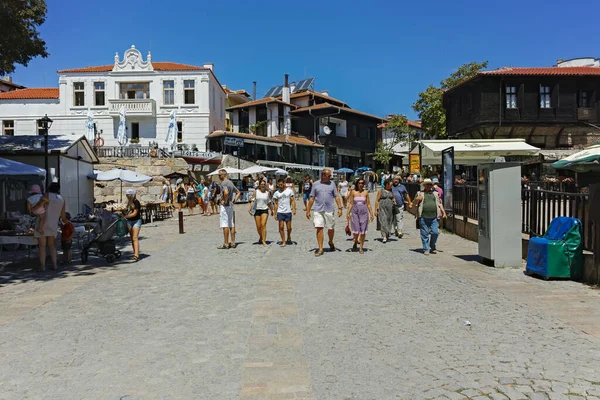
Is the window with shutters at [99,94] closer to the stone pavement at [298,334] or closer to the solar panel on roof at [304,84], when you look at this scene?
the solar panel on roof at [304,84]

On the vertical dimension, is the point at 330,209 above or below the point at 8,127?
below

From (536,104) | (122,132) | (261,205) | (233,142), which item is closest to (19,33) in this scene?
(261,205)

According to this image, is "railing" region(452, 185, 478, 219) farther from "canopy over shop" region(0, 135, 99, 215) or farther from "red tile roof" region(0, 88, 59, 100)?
"red tile roof" region(0, 88, 59, 100)

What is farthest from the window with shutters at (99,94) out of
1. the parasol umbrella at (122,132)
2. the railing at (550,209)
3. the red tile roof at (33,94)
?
the railing at (550,209)

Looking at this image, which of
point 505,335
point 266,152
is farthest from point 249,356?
point 266,152

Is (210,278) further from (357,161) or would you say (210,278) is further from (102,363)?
(357,161)

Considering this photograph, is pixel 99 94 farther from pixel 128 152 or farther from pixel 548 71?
pixel 548 71

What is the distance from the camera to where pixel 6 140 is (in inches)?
675

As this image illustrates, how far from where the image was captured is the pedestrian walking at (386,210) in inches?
508

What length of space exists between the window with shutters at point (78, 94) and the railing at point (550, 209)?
3724cm

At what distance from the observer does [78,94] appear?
39.3 metres

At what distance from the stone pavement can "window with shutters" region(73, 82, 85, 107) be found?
111 feet

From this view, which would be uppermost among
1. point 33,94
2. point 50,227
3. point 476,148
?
point 33,94

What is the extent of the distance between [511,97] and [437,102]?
796cm
